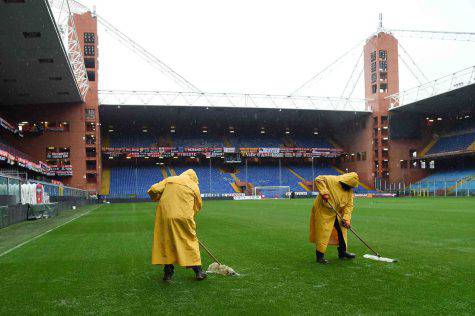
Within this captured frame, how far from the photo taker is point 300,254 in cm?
960

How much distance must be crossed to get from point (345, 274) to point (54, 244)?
8553 millimetres

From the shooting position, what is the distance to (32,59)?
3372cm

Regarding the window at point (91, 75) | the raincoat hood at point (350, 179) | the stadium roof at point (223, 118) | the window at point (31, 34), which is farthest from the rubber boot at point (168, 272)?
the stadium roof at point (223, 118)

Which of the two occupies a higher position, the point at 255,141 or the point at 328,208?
the point at 255,141

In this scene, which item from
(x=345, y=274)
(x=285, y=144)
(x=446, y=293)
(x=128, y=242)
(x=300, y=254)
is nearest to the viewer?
(x=446, y=293)

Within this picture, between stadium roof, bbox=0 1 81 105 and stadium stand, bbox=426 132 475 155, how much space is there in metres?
47.3

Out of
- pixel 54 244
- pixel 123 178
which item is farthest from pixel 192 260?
pixel 123 178

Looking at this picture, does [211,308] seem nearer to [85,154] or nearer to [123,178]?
[85,154]

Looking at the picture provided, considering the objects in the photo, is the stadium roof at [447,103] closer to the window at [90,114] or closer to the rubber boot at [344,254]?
the window at [90,114]

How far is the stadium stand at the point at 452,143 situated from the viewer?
5905 cm

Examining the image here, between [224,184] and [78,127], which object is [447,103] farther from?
[78,127]

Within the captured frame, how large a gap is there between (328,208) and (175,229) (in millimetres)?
3072

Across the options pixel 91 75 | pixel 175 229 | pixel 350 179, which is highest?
pixel 91 75

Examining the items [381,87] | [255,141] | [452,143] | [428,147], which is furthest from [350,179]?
[255,141]
